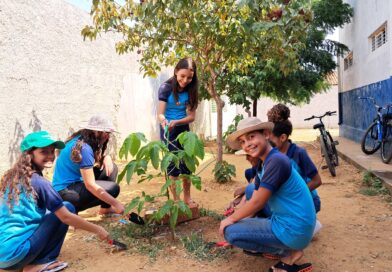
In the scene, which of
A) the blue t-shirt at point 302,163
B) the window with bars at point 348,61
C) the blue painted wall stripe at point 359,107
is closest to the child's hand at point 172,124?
the blue t-shirt at point 302,163

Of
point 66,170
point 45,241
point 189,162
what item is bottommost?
point 45,241

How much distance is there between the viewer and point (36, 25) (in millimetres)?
5645

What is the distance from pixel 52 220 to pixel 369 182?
13.6ft

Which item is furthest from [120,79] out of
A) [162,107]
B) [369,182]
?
[369,182]

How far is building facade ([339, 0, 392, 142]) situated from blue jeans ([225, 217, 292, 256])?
5170mm

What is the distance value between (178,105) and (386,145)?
386 centimetres

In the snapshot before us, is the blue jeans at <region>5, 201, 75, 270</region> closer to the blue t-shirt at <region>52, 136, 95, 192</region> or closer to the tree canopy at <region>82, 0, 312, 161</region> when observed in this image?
the blue t-shirt at <region>52, 136, 95, 192</region>

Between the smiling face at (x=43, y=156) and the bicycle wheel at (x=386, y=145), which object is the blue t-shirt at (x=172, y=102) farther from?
the bicycle wheel at (x=386, y=145)

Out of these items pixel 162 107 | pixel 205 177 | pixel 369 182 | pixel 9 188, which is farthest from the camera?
pixel 205 177

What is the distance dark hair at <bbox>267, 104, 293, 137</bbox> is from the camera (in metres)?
2.94

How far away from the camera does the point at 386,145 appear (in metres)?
5.97

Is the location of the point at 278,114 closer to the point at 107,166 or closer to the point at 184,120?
the point at 184,120

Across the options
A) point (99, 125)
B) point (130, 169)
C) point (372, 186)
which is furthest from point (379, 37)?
point (130, 169)

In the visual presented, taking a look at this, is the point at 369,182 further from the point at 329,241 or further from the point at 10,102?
the point at 10,102
